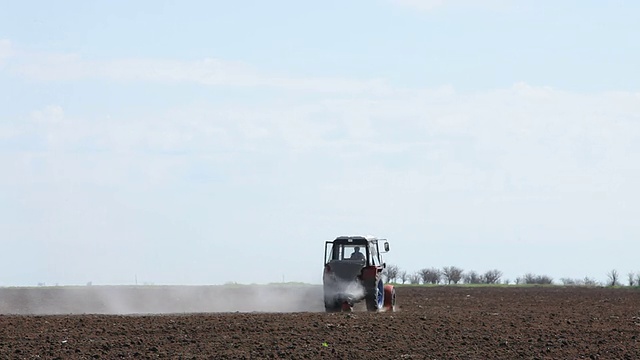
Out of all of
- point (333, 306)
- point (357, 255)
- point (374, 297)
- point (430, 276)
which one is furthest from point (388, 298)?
point (430, 276)

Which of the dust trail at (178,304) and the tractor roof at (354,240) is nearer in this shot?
the tractor roof at (354,240)

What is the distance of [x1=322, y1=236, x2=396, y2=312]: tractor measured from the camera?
30969 mm

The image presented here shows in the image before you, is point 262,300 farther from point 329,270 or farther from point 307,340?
point 307,340

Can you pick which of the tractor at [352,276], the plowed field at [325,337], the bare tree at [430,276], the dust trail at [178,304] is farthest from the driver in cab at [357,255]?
the bare tree at [430,276]

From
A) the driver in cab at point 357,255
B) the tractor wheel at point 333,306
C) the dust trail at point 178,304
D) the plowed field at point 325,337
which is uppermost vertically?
the driver in cab at point 357,255

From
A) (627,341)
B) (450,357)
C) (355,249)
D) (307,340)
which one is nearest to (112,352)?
(307,340)

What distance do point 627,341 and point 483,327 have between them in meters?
3.42

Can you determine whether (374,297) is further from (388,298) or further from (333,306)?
(388,298)

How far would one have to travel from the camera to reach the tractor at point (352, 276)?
3097cm

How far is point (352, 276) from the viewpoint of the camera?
31.3 meters

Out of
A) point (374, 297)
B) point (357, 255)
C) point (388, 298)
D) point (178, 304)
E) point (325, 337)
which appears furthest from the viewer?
point (178, 304)

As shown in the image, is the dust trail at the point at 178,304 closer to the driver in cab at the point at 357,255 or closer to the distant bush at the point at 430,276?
the driver in cab at the point at 357,255

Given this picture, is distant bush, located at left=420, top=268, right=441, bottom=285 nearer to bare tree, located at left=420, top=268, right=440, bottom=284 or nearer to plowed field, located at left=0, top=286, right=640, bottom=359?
bare tree, located at left=420, top=268, right=440, bottom=284

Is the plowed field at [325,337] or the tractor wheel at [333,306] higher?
the tractor wheel at [333,306]
